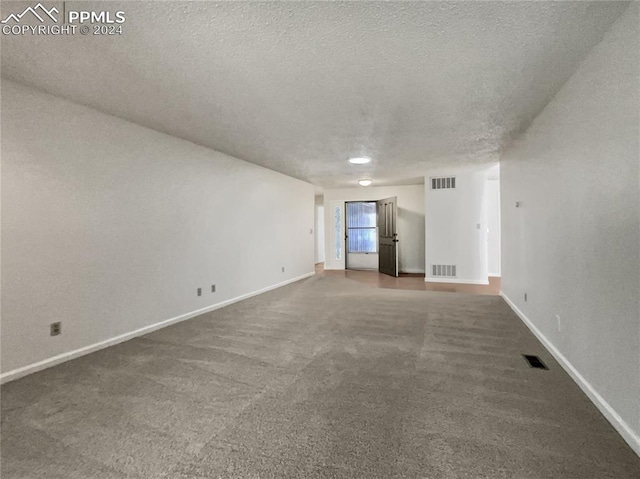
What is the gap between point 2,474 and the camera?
1461 millimetres

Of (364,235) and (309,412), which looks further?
(364,235)

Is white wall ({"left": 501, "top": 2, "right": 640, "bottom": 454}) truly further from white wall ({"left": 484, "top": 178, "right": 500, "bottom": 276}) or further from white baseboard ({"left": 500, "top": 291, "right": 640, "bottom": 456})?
white wall ({"left": 484, "top": 178, "right": 500, "bottom": 276})

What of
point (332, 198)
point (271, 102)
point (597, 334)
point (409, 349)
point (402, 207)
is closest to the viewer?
point (597, 334)

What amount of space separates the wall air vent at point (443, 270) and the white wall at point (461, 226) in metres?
0.07

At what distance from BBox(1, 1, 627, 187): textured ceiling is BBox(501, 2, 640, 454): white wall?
0.24 m

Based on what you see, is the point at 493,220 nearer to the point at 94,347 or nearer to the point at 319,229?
the point at 319,229

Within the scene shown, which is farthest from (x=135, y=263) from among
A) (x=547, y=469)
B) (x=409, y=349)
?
(x=547, y=469)

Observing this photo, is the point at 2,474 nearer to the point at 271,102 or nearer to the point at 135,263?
the point at 135,263

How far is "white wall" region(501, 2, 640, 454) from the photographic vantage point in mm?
1624

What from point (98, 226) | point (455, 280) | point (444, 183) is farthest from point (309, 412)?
point (444, 183)

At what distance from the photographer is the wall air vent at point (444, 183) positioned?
686cm

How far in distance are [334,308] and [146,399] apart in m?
2.83

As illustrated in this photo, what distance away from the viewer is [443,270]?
7.05 meters

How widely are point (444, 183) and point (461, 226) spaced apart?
3.32 feet
